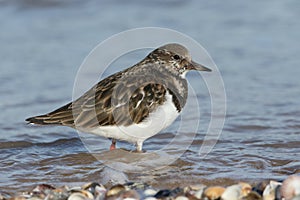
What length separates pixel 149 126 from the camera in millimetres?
5965

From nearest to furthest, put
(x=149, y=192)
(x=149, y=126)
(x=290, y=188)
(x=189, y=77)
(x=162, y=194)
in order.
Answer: (x=290, y=188) → (x=162, y=194) → (x=149, y=192) → (x=149, y=126) → (x=189, y=77)

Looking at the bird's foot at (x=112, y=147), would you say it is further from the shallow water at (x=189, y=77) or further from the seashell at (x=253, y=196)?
the seashell at (x=253, y=196)

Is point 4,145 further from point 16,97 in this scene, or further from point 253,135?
point 253,135

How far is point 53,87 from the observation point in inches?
331

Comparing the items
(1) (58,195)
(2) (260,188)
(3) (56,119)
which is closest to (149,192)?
(1) (58,195)

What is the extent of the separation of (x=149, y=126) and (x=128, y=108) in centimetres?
23

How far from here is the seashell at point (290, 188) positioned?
457cm

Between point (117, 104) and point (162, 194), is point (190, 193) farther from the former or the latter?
point (117, 104)

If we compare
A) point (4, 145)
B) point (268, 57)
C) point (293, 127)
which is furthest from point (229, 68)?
point (4, 145)

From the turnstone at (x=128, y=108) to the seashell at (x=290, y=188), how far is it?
1.55 metres

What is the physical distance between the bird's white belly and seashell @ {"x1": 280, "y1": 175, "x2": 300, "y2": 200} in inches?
60.8

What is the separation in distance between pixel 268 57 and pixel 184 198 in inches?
195

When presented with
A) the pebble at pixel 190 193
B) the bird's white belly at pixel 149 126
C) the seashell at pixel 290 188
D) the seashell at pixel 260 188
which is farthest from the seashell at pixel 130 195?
the bird's white belly at pixel 149 126

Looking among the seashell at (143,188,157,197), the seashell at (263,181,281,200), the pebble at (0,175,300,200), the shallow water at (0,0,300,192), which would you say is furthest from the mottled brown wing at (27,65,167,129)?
the seashell at (263,181,281,200)
